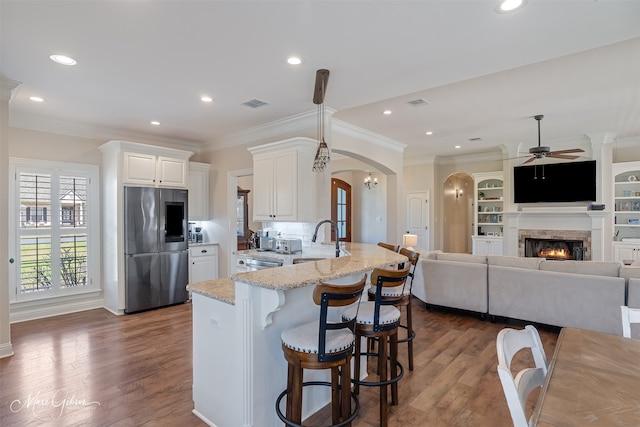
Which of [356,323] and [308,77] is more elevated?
[308,77]

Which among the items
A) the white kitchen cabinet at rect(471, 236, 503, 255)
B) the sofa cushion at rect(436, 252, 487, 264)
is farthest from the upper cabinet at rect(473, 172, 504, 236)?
the sofa cushion at rect(436, 252, 487, 264)

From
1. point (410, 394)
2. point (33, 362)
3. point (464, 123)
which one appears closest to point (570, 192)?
→ point (464, 123)

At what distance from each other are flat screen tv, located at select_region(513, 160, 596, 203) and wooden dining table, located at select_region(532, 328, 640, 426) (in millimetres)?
6148

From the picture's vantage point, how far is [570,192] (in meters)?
6.70

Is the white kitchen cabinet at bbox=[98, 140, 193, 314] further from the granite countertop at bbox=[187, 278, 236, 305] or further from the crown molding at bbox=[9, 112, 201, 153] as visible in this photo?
the granite countertop at bbox=[187, 278, 236, 305]

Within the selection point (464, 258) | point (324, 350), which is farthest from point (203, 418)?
point (464, 258)

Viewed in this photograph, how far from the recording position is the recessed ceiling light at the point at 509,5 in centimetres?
211

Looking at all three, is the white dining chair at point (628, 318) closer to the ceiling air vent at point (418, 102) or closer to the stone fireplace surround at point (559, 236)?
the ceiling air vent at point (418, 102)

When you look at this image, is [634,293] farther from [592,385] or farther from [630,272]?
[592,385]

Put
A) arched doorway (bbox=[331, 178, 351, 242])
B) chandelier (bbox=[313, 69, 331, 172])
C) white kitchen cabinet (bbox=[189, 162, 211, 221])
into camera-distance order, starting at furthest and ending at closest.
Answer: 1. arched doorway (bbox=[331, 178, 351, 242])
2. white kitchen cabinet (bbox=[189, 162, 211, 221])
3. chandelier (bbox=[313, 69, 331, 172])

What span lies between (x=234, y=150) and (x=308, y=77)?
284 centimetres

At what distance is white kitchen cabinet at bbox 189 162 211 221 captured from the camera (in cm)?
596

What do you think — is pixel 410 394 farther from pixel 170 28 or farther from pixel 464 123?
pixel 464 123

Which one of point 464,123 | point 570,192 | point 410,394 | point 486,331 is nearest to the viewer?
point 410,394
